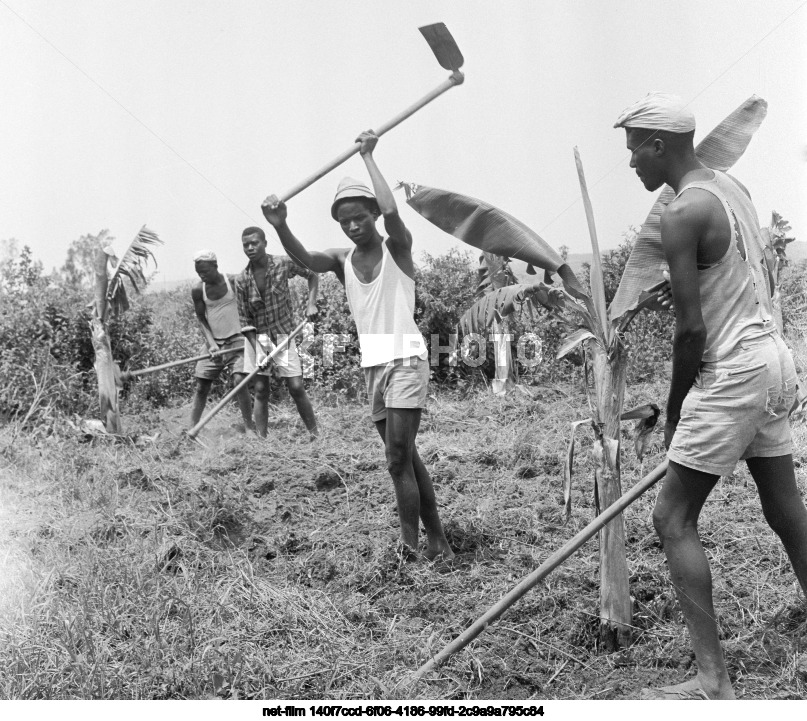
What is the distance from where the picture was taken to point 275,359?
676cm

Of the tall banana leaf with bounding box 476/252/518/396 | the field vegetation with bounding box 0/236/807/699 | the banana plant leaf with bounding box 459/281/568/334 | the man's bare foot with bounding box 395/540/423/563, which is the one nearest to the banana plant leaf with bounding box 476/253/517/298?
the tall banana leaf with bounding box 476/252/518/396

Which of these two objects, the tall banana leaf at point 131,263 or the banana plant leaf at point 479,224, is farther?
the tall banana leaf at point 131,263

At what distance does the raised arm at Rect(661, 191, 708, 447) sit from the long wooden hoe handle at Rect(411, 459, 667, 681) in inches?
17.1

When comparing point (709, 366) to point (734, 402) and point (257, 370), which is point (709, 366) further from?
point (257, 370)

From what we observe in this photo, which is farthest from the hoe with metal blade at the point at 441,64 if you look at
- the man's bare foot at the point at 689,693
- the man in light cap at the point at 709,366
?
the man's bare foot at the point at 689,693

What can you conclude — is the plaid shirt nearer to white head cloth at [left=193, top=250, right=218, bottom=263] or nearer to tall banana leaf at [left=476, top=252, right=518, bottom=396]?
white head cloth at [left=193, top=250, right=218, bottom=263]

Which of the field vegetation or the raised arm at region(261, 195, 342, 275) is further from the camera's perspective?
the raised arm at region(261, 195, 342, 275)

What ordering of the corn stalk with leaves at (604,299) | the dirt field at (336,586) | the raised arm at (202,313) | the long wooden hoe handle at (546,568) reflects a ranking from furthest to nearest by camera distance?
the raised arm at (202,313), the corn stalk with leaves at (604,299), the dirt field at (336,586), the long wooden hoe handle at (546,568)

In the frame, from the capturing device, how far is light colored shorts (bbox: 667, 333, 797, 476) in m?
2.49

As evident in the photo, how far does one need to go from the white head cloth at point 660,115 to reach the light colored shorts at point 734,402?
722 mm

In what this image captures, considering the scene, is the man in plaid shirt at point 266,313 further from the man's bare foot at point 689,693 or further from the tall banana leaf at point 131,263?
the man's bare foot at point 689,693

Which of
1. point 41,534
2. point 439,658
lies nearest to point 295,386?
point 41,534

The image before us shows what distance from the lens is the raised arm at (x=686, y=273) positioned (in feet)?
7.96
